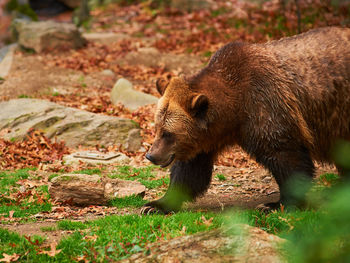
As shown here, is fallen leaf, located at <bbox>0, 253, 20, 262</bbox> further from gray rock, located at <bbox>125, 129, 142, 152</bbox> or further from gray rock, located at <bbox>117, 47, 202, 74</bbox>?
gray rock, located at <bbox>117, 47, 202, 74</bbox>

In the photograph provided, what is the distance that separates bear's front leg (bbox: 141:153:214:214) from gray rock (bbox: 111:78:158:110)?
531 cm

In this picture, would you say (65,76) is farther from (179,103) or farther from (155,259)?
(155,259)

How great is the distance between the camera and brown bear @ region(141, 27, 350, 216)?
5.65m

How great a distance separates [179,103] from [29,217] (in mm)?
2486

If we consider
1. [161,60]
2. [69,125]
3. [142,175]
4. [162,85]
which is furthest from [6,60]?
[162,85]

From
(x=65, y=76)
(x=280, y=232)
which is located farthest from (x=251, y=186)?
(x=65, y=76)

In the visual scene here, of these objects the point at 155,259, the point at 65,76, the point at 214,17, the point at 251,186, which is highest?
the point at 214,17

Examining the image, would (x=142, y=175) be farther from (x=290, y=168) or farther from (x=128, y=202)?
(x=290, y=168)

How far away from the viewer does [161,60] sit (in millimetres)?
15117


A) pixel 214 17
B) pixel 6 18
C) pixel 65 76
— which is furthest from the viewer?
pixel 6 18

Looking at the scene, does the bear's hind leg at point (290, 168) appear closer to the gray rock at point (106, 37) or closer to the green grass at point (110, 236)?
the green grass at point (110, 236)

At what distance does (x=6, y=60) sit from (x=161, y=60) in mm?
5469

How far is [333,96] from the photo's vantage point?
595cm

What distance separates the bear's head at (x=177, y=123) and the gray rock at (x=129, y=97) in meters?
5.77
